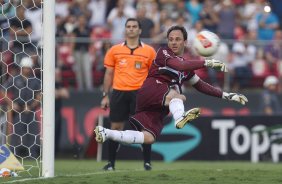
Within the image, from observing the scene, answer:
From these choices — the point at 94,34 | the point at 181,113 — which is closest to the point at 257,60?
the point at 94,34

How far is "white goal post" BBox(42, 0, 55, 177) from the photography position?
417 inches

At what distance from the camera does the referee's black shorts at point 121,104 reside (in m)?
13.2

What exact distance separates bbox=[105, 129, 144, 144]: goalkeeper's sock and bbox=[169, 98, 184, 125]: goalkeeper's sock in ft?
1.80

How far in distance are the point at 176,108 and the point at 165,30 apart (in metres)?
9.88

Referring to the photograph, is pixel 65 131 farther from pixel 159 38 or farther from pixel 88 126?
pixel 159 38

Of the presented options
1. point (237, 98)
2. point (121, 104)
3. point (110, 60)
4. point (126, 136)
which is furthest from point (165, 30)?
point (126, 136)

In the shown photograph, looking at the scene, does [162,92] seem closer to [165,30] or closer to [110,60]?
[110,60]

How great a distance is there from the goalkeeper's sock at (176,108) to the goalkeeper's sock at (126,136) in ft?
1.80

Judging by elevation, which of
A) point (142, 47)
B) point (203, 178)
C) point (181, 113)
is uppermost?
point (142, 47)

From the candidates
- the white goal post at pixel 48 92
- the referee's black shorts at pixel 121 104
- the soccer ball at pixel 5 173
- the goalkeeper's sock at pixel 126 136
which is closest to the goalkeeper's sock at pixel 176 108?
the goalkeeper's sock at pixel 126 136

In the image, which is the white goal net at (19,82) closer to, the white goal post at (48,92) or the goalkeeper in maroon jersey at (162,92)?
the white goal post at (48,92)

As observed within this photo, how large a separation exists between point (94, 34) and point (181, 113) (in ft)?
34.7

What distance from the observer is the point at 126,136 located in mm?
10453

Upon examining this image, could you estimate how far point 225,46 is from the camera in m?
19.7
